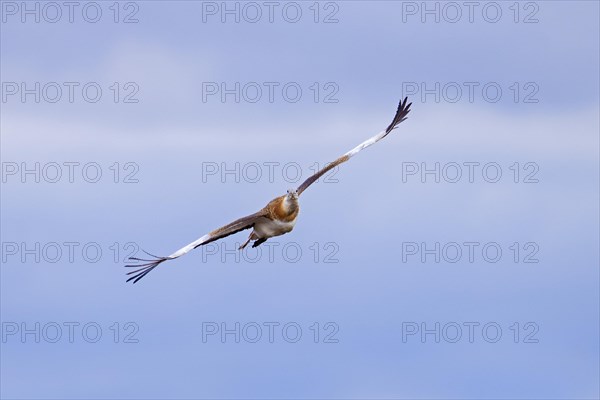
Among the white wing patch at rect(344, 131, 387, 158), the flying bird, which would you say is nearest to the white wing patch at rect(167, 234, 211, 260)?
the flying bird

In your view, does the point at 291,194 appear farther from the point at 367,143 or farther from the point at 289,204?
the point at 367,143

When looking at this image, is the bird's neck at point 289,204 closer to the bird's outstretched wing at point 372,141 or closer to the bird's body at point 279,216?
the bird's body at point 279,216

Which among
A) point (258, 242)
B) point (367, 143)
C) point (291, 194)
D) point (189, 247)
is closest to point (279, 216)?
point (291, 194)

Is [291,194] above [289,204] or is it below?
above

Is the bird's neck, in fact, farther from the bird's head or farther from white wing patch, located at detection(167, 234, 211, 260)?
white wing patch, located at detection(167, 234, 211, 260)

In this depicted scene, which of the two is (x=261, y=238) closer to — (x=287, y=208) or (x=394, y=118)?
(x=287, y=208)

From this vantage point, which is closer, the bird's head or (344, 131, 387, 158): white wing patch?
the bird's head

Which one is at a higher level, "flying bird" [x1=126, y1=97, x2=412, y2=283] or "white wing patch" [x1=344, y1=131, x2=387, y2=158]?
"white wing patch" [x1=344, y1=131, x2=387, y2=158]

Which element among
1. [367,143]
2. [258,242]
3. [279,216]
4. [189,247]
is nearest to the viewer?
[189,247]

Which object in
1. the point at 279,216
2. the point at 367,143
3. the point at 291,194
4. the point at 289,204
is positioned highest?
the point at 367,143

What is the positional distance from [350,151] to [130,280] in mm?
9405

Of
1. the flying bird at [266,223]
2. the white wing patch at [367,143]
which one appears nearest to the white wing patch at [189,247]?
the flying bird at [266,223]

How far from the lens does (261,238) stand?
1473 inches

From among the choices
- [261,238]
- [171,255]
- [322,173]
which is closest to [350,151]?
[322,173]
